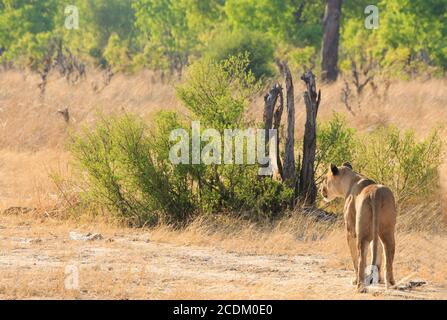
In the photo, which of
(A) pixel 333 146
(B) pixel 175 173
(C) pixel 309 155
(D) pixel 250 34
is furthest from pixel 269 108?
(D) pixel 250 34

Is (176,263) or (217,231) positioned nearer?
(176,263)

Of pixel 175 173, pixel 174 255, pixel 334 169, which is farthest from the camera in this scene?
pixel 175 173

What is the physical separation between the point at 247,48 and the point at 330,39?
336cm

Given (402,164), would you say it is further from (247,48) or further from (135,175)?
(247,48)

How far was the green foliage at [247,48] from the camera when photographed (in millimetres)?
25759

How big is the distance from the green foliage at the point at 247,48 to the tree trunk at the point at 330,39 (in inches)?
79.5

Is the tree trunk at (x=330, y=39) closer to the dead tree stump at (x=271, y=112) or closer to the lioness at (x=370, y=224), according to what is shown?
the dead tree stump at (x=271, y=112)

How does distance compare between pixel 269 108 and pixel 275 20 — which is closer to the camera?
pixel 269 108

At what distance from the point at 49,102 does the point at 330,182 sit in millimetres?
13350

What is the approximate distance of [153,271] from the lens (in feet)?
28.8

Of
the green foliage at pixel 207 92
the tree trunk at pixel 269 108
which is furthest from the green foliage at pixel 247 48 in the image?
the tree trunk at pixel 269 108

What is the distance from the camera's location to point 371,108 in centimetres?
2042

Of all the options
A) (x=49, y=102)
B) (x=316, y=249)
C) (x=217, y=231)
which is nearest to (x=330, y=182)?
(x=316, y=249)
